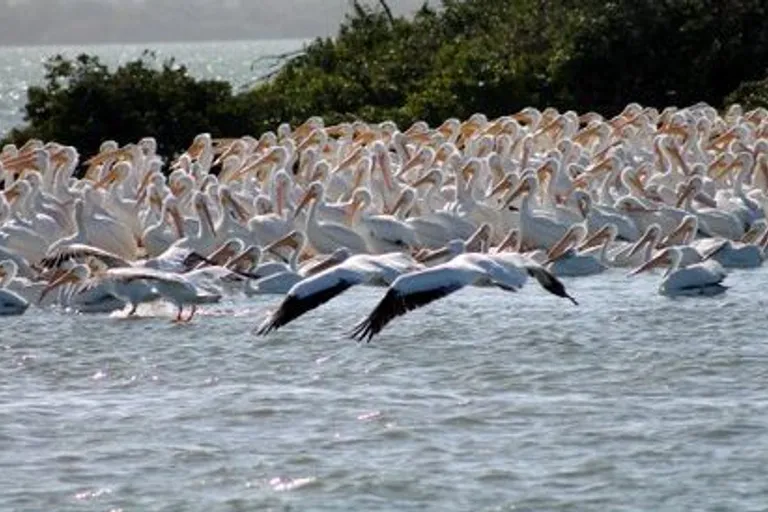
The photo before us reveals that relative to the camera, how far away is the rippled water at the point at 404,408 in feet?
34.2

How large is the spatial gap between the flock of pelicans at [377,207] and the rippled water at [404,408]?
0.39 m

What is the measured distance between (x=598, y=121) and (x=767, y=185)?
2204 millimetres

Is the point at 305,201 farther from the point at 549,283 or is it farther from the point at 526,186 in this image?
the point at 549,283

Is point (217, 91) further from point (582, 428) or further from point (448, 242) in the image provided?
point (582, 428)

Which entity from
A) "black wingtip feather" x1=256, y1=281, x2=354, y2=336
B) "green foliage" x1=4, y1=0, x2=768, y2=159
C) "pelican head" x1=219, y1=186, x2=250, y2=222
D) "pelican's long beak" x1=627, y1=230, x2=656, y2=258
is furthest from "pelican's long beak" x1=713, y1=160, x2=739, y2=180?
"black wingtip feather" x1=256, y1=281, x2=354, y2=336

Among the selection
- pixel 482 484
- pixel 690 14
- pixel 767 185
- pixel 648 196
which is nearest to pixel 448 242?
pixel 648 196

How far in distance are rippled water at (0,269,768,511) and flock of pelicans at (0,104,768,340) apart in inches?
15.3

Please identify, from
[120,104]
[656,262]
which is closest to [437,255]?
[656,262]

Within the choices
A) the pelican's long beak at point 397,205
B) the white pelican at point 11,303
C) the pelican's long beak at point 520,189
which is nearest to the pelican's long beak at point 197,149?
the pelican's long beak at point 397,205

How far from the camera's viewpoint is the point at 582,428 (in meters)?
11.6

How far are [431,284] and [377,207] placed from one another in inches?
297

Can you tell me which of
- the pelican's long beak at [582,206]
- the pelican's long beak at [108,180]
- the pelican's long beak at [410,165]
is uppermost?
the pelican's long beak at [108,180]

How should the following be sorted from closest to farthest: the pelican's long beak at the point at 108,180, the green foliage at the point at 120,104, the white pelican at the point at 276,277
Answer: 1. the white pelican at the point at 276,277
2. the pelican's long beak at the point at 108,180
3. the green foliage at the point at 120,104

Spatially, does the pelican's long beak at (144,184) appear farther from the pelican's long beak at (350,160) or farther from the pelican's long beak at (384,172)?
the pelican's long beak at (384,172)
